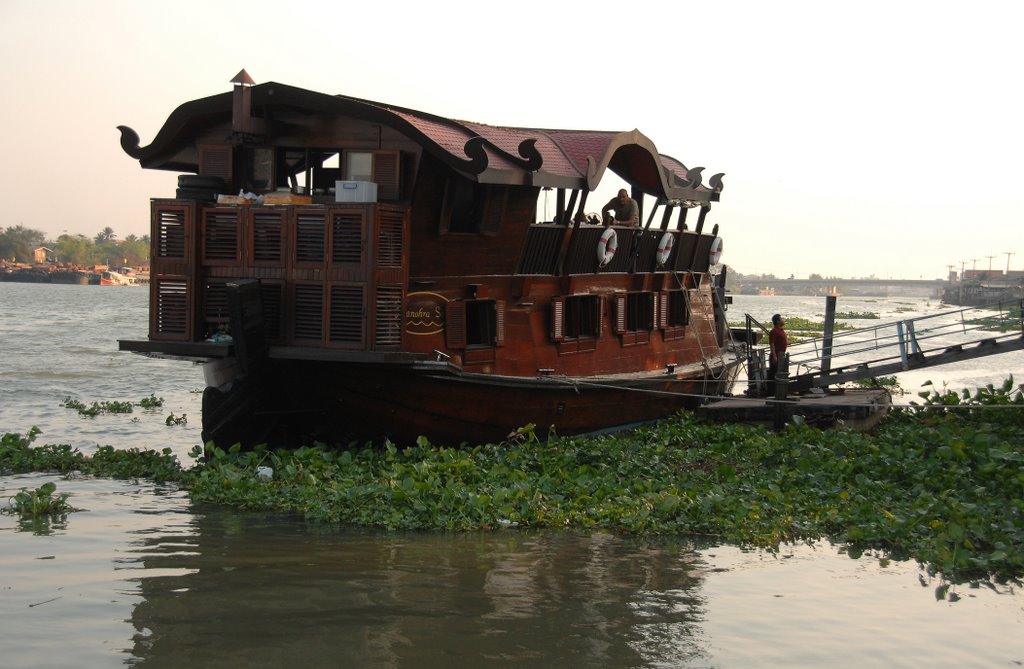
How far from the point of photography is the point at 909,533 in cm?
1005

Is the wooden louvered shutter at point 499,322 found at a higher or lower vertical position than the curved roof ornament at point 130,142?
lower

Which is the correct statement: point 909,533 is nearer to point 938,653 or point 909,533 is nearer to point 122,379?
point 938,653

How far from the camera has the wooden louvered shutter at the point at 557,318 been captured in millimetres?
15352

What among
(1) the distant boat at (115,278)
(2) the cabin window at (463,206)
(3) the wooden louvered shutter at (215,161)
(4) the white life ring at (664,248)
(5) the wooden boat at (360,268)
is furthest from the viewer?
(1) the distant boat at (115,278)

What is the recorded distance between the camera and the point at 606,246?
1628 cm

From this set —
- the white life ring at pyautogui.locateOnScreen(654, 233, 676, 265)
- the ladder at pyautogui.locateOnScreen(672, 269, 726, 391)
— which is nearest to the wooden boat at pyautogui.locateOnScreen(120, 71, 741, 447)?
the white life ring at pyautogui.locateOnScreen(654, 233, 676, 265)

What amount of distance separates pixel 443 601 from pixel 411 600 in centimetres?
23

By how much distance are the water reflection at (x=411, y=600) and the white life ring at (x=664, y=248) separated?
29.4ft

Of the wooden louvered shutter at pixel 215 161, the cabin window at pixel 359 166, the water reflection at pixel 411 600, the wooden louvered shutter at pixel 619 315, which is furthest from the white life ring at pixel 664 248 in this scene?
the water reflection at pixel 411 600

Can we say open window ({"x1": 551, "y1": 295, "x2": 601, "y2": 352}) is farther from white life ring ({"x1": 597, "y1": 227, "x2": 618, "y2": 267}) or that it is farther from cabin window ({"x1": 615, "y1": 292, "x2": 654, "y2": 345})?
cabin window ({"x1": 615, "y1": 292, "x2": 654, "y2": 345})

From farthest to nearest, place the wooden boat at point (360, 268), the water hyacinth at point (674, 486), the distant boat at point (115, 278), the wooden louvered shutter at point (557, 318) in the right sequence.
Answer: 1. the distant boat at point (115, 278)
2. the wooden louvered shutter at point (557, 318)
3. the wooden boat at point (360, 268)
4. the water hyacinth at point (674, 486)

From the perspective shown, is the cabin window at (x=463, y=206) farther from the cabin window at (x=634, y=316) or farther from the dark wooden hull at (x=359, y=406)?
the cabin window at (x=634, y=316)

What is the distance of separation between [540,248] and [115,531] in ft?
22.4

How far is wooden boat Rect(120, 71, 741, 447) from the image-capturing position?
12359 mm
